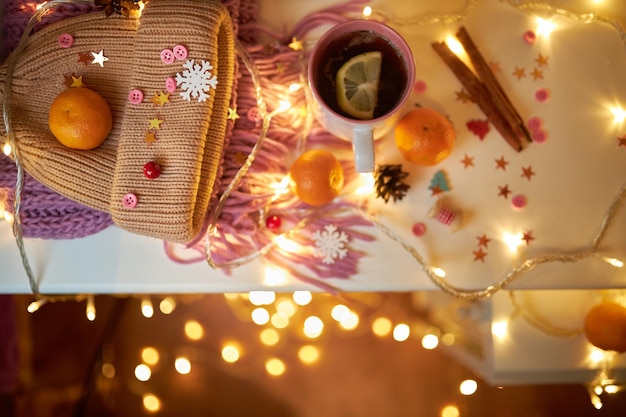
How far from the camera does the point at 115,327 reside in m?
1.23

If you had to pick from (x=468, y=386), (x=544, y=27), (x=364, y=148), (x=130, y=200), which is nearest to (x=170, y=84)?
(x=130, y=200)

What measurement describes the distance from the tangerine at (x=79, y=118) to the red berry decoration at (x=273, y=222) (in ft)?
0.84

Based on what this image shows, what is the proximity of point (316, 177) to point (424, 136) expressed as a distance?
162 mm

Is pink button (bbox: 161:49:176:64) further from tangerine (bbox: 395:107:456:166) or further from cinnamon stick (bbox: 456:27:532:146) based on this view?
cinnamon stick (bbox: 456:27:532:146)

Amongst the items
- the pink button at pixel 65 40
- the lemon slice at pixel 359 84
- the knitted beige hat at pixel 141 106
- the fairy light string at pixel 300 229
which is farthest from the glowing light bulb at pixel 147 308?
the lemon slice at pixel 359 84

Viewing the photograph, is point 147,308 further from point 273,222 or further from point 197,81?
point 197,81

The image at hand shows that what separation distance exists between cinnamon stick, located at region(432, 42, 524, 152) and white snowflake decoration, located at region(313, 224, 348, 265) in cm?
28

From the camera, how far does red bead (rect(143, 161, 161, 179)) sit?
637 mm

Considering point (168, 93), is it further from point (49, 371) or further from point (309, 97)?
point (49, 371)

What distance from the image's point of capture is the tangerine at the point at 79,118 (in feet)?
2.12

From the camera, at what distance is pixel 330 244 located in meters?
0.74

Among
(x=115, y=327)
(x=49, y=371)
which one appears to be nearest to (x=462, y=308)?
(x=115, y=327)

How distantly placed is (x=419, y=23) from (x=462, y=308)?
61 cm

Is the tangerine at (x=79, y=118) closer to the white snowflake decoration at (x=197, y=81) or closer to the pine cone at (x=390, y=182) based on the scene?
the white snowflake decoration at (x=197, y=81)
